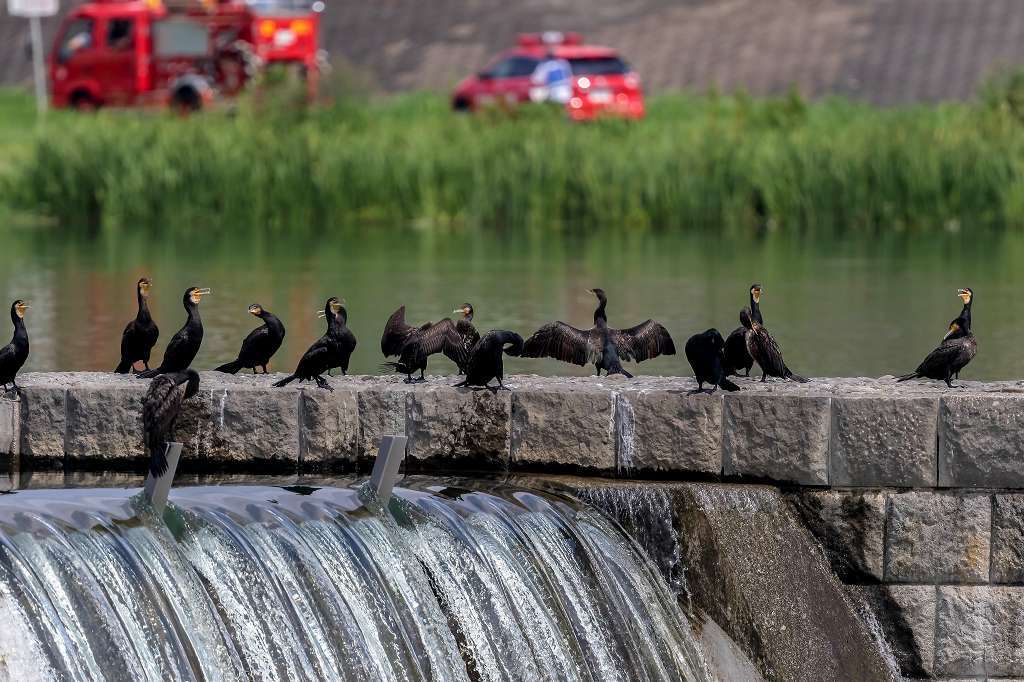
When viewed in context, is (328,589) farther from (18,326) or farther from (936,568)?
(936,568)

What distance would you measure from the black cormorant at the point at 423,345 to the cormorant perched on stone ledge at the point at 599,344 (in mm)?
357

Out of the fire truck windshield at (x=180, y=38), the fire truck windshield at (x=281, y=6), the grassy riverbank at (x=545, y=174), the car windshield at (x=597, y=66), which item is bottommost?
the grassy riverbank at (x=545, y=174)

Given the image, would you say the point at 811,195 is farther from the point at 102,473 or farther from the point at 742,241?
the point at 102,473

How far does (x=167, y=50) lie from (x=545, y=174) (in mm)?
14965

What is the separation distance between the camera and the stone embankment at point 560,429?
973 centimetres

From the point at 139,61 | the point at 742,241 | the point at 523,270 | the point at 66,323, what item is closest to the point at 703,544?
the point at 66,323

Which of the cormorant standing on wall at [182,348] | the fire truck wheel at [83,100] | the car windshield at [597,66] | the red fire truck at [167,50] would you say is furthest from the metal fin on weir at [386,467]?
the fire truck wheel at [83,100]

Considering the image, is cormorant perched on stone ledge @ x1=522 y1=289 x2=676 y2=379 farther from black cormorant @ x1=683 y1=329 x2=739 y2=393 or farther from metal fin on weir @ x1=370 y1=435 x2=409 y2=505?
metal fin on weir @ x1=370 y1=435 x2=409 y2=505

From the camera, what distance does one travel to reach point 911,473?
975 centimetres

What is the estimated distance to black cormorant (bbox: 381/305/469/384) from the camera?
10.3 meters

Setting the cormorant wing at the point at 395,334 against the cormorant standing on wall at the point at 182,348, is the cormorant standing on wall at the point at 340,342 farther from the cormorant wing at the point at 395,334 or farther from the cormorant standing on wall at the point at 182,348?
the cormorant standing on wall at the point at 182,348

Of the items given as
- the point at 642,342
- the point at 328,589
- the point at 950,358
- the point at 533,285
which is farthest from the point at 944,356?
the point at 533,285

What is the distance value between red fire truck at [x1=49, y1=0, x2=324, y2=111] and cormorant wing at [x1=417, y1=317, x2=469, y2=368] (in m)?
28.4

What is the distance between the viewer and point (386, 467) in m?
9.34
